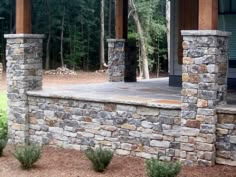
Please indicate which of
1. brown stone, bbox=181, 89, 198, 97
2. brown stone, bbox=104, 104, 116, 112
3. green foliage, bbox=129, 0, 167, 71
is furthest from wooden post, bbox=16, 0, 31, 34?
green foliage, bbox=129, 0, 167, 71

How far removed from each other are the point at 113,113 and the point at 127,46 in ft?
15.0

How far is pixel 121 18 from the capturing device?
11.4 metres

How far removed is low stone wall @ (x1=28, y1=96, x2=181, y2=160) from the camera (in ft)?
22.1

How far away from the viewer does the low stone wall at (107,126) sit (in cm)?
675

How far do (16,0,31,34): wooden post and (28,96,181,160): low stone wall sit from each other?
1.34 meters

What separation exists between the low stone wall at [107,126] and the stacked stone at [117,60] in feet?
11.7

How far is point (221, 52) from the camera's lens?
20.7ft

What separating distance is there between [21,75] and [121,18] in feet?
12.7

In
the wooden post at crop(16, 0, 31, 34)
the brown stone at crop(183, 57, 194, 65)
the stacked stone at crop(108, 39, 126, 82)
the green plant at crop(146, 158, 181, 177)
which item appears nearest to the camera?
the green plant at crop(146, 158, 181, 177)

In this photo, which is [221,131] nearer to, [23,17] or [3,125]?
[23,17]

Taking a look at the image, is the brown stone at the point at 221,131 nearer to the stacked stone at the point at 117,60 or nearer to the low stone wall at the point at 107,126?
the low stone wall at the point at 107,126

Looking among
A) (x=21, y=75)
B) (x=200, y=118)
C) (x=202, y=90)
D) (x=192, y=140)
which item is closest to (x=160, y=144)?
(x=192, y=140)

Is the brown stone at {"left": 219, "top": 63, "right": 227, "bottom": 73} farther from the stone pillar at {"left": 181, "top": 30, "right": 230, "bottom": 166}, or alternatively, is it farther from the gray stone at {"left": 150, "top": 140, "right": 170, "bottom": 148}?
the gray stone at {"left": 150, "top": 140, "right": 170, "bottom": 148}

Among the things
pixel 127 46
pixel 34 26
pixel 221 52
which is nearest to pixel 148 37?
pixel 34 26
